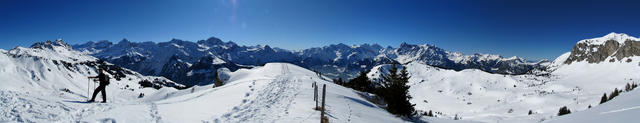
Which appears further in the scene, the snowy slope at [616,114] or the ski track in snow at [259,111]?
the ski track in snow at [259,111]

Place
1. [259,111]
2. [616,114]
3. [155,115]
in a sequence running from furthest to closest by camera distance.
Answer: [259,111] → [155,115] → [616,114]

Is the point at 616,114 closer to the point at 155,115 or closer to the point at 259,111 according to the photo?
the point at 259,111

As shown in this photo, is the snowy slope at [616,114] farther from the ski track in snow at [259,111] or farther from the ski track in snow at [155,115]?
the ski track in snow at [155,115]

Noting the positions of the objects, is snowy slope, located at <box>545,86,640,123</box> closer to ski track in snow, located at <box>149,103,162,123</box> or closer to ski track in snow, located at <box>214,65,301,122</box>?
ski track in snow, located at <box>214,65,301,122</box>

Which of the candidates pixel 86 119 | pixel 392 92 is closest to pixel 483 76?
pixel 392 92

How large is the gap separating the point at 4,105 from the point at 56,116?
228 centimetres

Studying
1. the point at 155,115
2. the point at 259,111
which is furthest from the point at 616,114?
the point at 155,115

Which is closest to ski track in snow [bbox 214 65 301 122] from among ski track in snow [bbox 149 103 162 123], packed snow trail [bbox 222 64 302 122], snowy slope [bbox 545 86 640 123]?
packed snow trail [bbox 222 64 302 122]

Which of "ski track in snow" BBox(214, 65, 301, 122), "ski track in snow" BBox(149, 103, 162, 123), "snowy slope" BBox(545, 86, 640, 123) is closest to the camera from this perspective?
"snowy slope" BBox(545, 86, 640, 123)

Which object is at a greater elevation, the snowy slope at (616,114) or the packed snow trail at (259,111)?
the snowy slope at (616,114)

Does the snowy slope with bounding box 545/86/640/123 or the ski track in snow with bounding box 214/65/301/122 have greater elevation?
the snowy slope with bounding box 545/86/640/123

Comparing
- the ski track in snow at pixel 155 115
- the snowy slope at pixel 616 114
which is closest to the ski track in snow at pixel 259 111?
the ski track in snow at pixel 155 115

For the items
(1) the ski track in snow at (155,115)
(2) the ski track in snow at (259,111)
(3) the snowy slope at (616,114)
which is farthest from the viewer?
(2) the ski track in snow at (259,111)

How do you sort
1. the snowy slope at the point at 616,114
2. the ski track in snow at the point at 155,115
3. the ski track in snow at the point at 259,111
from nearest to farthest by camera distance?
the snowy slope at the point at 616,114
the ski track in snow at the point at 155,115
the ski track in snow at the point at 259,111
